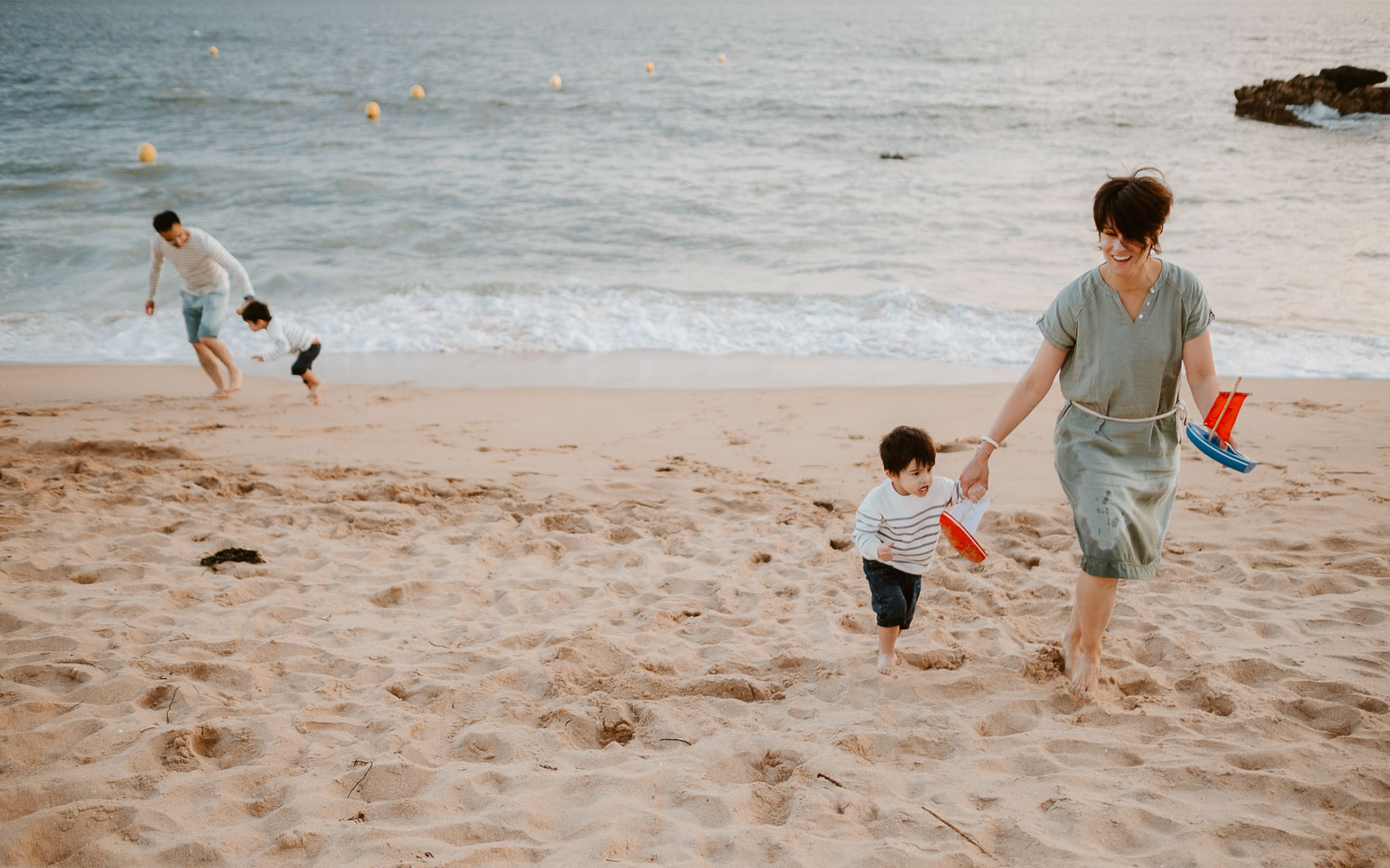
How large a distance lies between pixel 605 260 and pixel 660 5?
84201mm

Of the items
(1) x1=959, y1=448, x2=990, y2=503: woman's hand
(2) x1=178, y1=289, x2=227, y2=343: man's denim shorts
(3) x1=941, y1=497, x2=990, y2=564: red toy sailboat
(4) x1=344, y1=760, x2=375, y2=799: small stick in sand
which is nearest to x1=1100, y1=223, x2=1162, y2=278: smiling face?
(1) x1=959, y1=448, x2=990, y2=503: woman's hand

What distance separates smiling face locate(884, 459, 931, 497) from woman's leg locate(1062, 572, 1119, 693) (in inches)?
24.2

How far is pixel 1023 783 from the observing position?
8.89ft

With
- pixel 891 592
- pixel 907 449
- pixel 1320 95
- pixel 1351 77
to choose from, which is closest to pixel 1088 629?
pixel 891 592

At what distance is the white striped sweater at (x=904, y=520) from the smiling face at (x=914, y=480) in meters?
0.04

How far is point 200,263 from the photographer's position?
7.28 meters

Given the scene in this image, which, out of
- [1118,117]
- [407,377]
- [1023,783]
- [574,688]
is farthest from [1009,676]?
[1118,117]

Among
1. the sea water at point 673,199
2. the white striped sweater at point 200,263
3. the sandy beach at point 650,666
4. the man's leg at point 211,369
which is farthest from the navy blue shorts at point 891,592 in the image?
the man's leg at point 211,369

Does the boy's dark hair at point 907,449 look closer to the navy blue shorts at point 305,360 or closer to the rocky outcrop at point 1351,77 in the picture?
the navy blue shorts at point 305,360

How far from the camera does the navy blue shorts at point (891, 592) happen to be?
10.8 ft

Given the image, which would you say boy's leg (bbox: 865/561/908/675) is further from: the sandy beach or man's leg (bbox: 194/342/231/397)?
man's leg (bbox: 194/342/231/397)

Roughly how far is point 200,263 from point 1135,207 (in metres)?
7.02

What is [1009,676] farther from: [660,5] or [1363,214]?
[660,5]

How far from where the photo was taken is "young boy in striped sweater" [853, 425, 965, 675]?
3076 millimetres
